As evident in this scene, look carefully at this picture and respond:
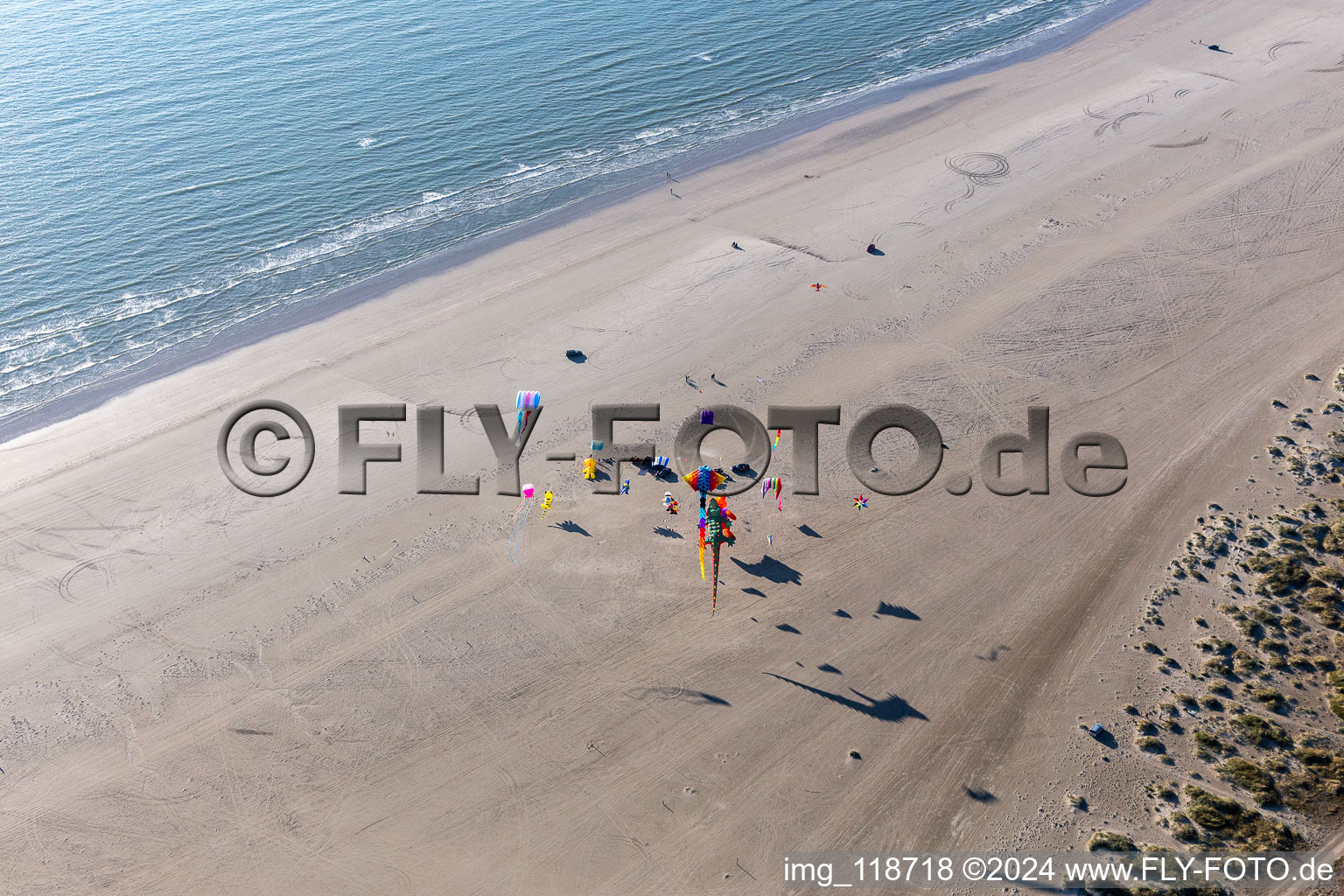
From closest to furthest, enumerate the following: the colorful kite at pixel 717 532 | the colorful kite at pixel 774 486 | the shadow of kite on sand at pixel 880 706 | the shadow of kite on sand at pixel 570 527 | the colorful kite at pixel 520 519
Answer: the shadow of kite on sand at pixel 880 706 → the colorful kite at pixel 717 532 → the colorful kite at pixel 520 519 → the shadow of kite on sand at pixel 570 527 → the colorful kite at pixel 774 486

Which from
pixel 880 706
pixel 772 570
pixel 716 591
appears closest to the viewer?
pixel 880 706

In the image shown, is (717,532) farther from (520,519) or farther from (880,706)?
(880,706)

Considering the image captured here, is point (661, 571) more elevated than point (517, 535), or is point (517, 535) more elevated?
point (517, 535)

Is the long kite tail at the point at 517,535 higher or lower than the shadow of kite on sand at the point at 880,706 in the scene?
higher

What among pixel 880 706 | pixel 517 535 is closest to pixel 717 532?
pixel 517 535

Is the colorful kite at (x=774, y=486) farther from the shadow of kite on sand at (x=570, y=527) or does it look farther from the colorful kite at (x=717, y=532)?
the shadow of kite on sand at (x=570, y=527)

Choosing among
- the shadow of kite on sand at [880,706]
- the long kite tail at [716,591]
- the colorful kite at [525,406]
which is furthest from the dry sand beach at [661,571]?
the colorful kite at [525,406]

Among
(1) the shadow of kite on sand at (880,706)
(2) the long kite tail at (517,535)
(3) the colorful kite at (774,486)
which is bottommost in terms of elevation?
(1) the shadow of kite on sand at (880,706)
